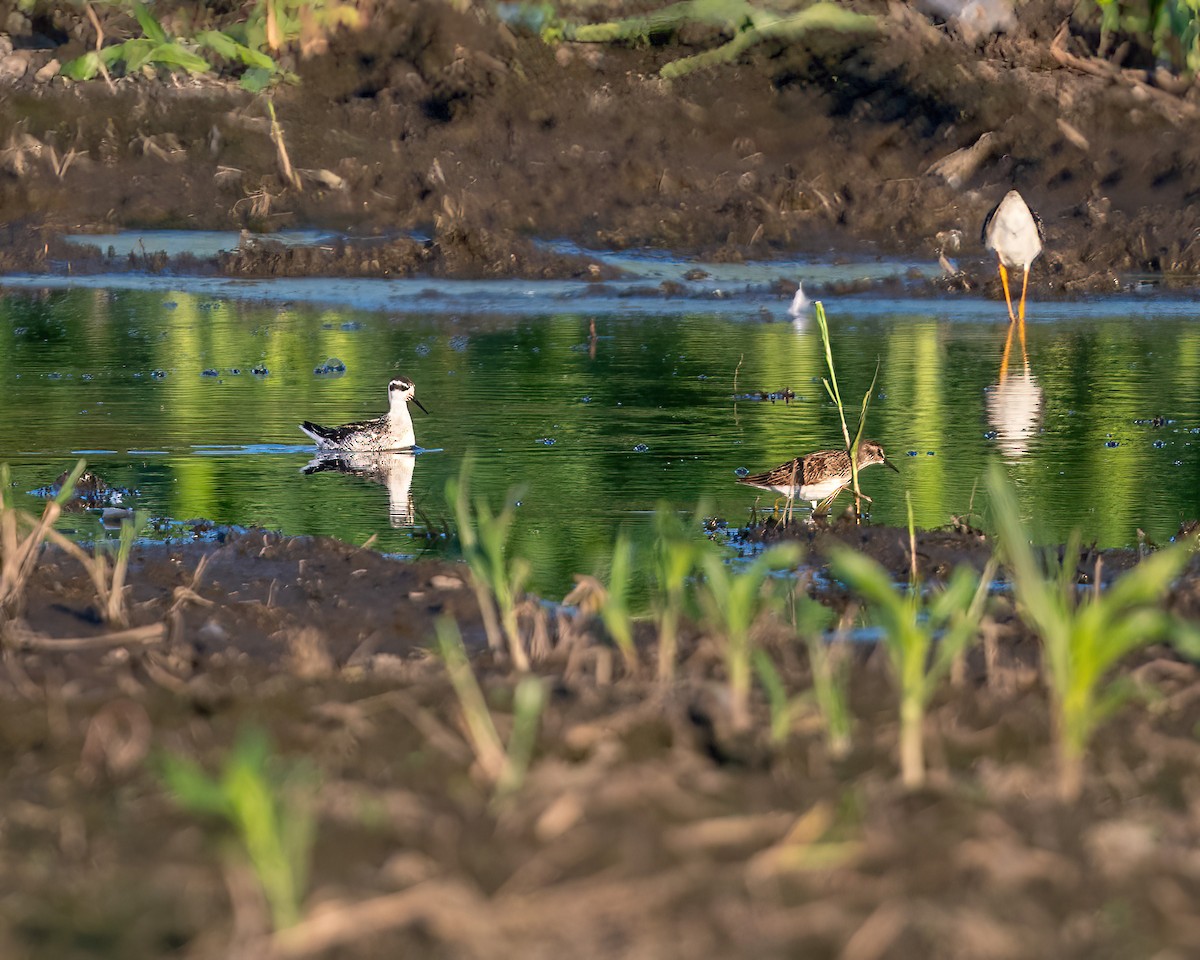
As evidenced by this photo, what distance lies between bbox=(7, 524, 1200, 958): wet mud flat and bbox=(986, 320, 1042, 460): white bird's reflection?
6889mm

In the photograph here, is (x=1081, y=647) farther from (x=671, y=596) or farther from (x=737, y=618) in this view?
(x=671, y=596)

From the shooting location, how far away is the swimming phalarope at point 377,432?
1252 cm

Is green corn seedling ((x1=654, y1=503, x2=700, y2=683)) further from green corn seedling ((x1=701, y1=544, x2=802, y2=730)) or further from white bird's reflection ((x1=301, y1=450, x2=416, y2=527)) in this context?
white bird's reflection ((x1=301, y1=450, x2=416, y2=527))

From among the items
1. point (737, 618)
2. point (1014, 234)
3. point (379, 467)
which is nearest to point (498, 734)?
point (737, 618)

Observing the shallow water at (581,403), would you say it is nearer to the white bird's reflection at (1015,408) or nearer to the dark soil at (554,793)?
the white bird's reflection at (1015,408)

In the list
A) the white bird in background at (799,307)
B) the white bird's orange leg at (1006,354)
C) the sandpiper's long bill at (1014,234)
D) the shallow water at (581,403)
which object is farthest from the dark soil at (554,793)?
the sandpiper's long bill at (1014,234)

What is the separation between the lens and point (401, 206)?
26.9m

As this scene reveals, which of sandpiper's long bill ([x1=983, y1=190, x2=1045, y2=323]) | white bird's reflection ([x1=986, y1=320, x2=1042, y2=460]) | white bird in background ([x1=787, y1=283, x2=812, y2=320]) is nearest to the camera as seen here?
white bird's reflection ([x1=986, y1=320, x2=1042, y2=460])

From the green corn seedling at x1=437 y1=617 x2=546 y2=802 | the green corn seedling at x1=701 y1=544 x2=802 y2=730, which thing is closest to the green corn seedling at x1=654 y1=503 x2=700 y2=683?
the green corn seedling at x1=701 y1=544 x2=802 y2=730

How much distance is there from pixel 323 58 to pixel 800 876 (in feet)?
89.8

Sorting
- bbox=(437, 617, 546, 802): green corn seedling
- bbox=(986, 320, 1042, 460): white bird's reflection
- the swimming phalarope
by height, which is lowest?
bbox=(986, 320, 1042, 460): white bird's reflection

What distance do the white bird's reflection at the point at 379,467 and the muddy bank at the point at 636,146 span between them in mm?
11611

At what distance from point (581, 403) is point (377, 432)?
8.62 ft

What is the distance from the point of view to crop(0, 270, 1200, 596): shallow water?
10914 millimetres
